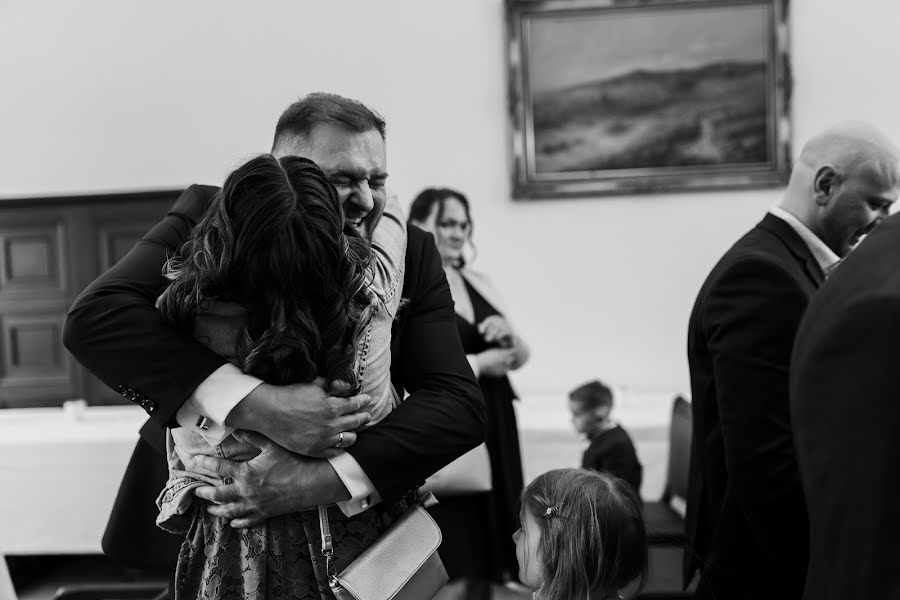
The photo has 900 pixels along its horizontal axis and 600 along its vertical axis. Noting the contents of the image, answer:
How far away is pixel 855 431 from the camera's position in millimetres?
804

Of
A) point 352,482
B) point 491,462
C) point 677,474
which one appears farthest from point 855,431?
point 677,474

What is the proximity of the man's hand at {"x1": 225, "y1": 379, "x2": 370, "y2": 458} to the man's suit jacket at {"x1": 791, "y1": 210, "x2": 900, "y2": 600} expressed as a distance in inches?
31.1

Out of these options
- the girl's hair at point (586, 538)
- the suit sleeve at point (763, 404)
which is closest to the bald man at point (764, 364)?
the suit sleeve at point (763, 404)

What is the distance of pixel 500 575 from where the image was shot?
347 centimetres

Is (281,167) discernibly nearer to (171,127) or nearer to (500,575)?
(500,575)

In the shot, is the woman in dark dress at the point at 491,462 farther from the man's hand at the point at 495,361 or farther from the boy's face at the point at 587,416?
the boy's face at the point at 587,416

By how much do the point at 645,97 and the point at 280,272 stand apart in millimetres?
4845

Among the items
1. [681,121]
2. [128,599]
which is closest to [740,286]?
[128,599]

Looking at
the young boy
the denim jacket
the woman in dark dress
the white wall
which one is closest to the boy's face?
the young boy

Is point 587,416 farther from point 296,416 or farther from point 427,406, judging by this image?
point 296,416

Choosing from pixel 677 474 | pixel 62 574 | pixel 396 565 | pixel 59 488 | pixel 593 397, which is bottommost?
pixel 62 574

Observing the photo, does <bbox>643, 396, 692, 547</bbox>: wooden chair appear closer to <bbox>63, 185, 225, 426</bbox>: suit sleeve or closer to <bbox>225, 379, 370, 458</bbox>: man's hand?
<bbox>225, 379, 370, 458</bbox>: man's hand

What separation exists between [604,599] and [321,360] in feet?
2.97

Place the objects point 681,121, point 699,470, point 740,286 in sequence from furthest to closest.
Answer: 1. point 681,121
2. point 699,470
3. point 740,286
